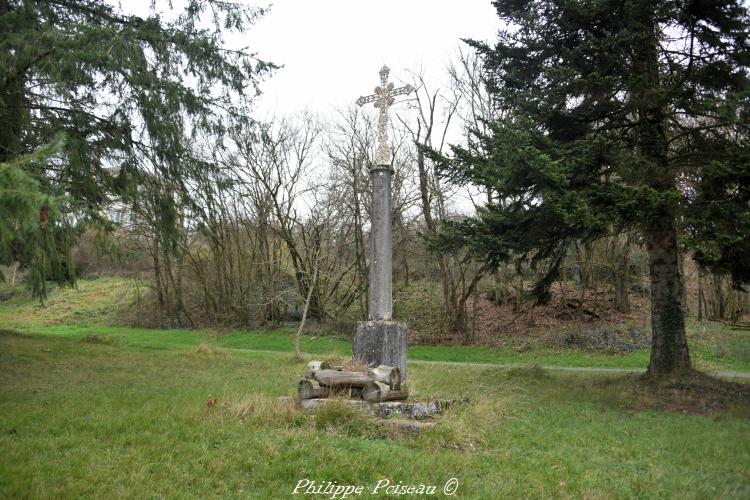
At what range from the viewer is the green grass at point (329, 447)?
4.41 m

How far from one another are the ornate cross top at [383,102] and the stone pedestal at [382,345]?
2968mm

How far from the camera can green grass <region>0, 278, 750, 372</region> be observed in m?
15.8

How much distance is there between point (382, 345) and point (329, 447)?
11.2 feet

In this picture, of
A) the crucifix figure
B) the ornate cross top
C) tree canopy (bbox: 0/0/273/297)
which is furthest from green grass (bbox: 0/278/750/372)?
tree canopy (bbox: 0/0/273/297)

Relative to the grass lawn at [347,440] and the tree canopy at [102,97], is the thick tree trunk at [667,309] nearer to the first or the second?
the grass lawn at [347,440]

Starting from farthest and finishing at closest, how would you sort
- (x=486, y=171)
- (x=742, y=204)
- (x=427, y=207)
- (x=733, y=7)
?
(x=427, y=207)
(x=486, y=171)
(x=733, y=7)
(x=742, y=204)

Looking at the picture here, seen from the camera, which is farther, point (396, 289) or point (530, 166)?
point (396, 289)

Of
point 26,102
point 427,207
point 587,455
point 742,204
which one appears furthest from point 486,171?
point 427,207

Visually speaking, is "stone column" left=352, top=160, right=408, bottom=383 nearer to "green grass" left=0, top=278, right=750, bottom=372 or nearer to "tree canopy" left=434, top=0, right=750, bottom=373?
"tree canopy" left=434, top=0, right=750, bottom=373

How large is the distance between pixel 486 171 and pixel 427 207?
12685mm

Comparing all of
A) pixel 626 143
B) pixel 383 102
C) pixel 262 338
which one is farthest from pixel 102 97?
pixel 262 338

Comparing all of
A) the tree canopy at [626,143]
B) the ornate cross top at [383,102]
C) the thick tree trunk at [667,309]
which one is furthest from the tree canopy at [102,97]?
the thick tree trunk at [667,309]

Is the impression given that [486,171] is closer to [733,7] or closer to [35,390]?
[733,7]

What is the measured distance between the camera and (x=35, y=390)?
8430 mm
